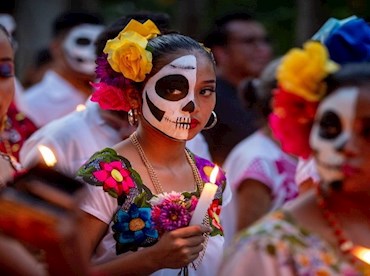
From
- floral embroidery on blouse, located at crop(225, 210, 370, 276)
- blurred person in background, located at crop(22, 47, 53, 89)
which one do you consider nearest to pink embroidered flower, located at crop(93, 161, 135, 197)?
floral embroidery on blouse, located at crop(225, 210, 370, 276)

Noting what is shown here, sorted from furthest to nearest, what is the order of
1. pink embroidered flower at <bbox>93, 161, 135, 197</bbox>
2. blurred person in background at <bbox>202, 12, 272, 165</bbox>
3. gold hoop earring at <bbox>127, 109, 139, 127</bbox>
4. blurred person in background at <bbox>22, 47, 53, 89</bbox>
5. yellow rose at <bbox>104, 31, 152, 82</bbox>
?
blurred person in background at <bbox>22, 47, 53, 89</bbox> → blurred person in background at <bbox>202, 12, 272, 165</bbox> → gold hoop earring at <bbox>127, 109, 139, 127</bbox> → yellow rose at <bbox>104, 31, 152, 82</bbox> → pink embroidered flower at <bbox>93, 161, 135, 197</bbox>

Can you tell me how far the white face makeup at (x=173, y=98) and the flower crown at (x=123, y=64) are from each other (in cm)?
8

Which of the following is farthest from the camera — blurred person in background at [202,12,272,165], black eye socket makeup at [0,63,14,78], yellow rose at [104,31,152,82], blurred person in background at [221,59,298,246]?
blurred person in background at [202,12,272,165]

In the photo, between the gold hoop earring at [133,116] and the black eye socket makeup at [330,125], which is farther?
the gold hoop earring at [133,116]

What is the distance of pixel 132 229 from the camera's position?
4.47m

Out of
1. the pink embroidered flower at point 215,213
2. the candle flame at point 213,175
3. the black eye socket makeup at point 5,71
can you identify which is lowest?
the pink embroidered flower at point 215,213

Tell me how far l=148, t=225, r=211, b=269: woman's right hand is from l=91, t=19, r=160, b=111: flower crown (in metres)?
0.75

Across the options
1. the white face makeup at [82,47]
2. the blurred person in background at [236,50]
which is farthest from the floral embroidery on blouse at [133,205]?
the white face makeup at [82,47]

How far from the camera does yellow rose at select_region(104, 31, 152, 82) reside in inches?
184

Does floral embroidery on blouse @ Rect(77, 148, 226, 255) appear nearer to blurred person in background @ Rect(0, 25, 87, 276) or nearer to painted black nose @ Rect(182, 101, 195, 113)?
painted black nose @ Rect(182, 101, 195, 113)

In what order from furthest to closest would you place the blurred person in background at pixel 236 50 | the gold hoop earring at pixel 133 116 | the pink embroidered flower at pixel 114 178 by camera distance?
the blurred person in background at pixel 236 50
the gold hoop earring at pixel 133 116
the pink embroidered flower at pixel 114 178

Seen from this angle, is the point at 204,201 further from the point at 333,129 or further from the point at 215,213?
the point at 333,129

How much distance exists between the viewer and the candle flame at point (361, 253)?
3342 millimetres

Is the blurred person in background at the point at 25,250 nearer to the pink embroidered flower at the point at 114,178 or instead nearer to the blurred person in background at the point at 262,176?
the pink embroidered flower at the point at 114,178
